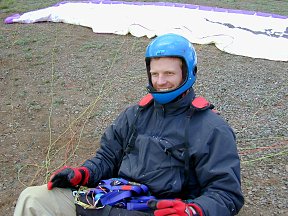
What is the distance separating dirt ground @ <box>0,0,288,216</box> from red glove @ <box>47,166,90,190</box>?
1.48m

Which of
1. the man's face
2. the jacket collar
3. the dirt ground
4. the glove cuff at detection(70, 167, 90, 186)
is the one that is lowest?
the dirt ground

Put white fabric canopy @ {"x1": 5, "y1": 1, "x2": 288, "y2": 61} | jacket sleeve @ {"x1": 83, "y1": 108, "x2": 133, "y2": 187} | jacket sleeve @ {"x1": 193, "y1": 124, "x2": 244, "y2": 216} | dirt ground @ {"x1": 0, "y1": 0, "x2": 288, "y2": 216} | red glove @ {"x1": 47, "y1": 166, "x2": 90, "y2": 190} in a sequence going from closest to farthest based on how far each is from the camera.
→ jacket sleeve @ {"x1": 193, "y1": 124, "x2": 244, "y2": 216} → red glove @ {"x1": 47, "y1": 166, "x2": 90, "y2": 190} → jacket sleeve @ {"x1": 83, "y1": 108, "x2": 133, "y2": 187} → dirt ground @ {"x1": 0, "y1": 0, "x2": 288, "y2": 216} → white fabric canopy @ {"x1": 5, "y1": 1, "x2": 288, "y2": 61}

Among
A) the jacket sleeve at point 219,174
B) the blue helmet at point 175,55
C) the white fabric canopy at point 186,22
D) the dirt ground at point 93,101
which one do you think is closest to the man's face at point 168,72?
the blue helmet at point 175,55

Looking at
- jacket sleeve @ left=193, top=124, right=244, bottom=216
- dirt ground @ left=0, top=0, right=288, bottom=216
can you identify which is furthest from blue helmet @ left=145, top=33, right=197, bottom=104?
dirt ground @ left=0, top=0, right=288, bottom=216

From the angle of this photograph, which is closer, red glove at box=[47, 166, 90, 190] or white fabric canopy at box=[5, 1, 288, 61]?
red glove at box=[47, 166, 90, 190]

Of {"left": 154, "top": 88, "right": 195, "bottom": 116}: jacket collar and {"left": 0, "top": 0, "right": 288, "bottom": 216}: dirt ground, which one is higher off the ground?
{"left": 154, "top": 88, "right": 195, "bottom": 116}: jacket collar

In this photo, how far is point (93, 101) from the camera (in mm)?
6316

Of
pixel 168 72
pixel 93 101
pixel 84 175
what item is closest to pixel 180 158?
pixel 168 72

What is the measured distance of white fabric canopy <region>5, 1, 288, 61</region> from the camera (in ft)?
27.8

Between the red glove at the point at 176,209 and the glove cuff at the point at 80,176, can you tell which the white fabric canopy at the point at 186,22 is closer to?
the glove cuff at the point at 80,176

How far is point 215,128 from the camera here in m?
2.56

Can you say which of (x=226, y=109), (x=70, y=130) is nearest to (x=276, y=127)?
(x=226, y=109)

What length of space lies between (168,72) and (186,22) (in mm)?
7218

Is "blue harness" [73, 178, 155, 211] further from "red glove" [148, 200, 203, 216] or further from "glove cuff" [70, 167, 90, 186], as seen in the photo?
"red glove" [148, 200, 203, 216]
